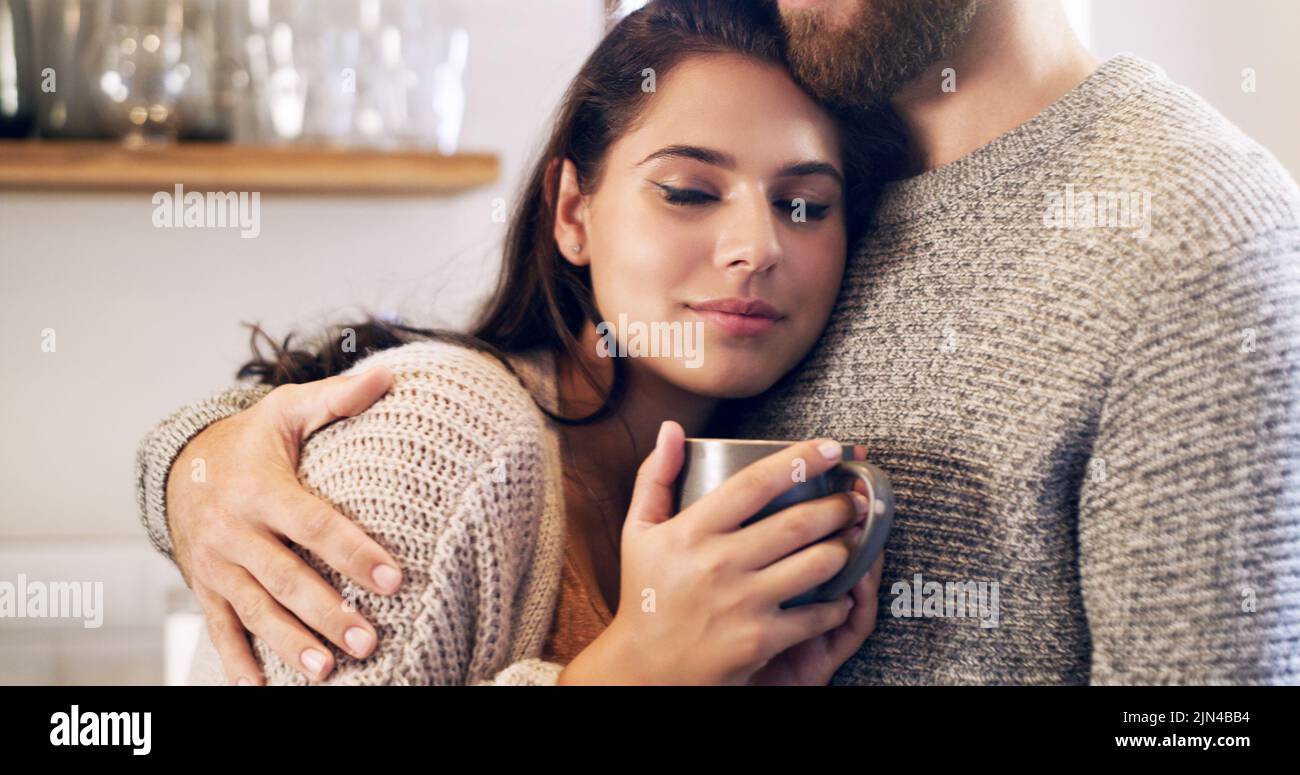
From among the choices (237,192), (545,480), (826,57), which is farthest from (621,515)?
(237,192)

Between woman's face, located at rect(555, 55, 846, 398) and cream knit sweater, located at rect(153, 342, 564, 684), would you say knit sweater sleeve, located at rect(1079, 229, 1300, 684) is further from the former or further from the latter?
cream knit sweater, located at rect(153, 342, 564, 684)

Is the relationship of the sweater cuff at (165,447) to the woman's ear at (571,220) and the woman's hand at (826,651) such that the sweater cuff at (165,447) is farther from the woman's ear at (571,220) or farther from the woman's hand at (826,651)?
the woman's hand at (826,651)

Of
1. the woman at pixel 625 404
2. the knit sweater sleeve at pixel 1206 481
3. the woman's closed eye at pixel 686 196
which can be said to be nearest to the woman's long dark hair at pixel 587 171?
the woman at pixel 625 404

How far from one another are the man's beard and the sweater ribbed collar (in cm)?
9

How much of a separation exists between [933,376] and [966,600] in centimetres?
17

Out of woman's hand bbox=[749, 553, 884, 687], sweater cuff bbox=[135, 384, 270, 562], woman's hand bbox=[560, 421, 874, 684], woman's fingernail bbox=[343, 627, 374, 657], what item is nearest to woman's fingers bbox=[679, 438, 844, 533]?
woman's hand bbox=[560, 421, 874, 684]

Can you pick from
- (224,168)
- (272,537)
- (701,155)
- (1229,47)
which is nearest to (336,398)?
(272,537)

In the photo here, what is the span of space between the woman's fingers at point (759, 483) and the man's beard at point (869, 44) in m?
0.35

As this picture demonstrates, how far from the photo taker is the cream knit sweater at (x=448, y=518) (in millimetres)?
747

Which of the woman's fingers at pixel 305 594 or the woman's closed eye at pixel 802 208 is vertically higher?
the woman's closed eye at pixel 802 208

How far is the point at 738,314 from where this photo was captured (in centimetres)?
89

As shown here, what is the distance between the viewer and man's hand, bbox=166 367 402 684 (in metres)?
0.74
